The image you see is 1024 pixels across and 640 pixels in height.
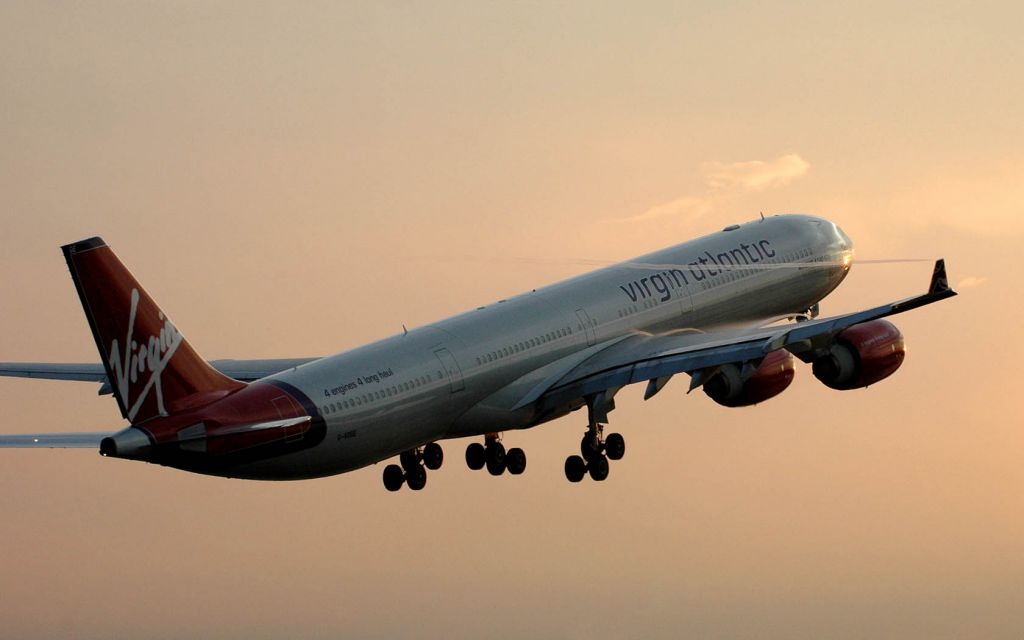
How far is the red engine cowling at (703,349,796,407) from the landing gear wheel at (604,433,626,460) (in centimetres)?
320

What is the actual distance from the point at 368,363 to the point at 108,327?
9.73 meters

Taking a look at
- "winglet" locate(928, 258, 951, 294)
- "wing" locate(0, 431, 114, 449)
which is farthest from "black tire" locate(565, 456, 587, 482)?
"wing" locate(0, 431, 114, 449)

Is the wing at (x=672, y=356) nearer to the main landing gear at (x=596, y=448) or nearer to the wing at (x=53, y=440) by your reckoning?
the main landing gear at (x=596, y=448)

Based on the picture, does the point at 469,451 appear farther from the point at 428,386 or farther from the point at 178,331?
the point at 178,331

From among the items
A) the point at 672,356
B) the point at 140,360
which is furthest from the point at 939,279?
the point at 140,360

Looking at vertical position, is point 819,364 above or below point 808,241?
below

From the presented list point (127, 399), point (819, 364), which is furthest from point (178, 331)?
point (819, 364)

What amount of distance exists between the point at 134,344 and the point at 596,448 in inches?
687

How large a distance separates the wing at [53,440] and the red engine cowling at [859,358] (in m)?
25.9

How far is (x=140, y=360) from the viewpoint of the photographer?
192 feet

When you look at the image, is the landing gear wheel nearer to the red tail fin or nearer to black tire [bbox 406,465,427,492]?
black tire [bbox 406,465,427,492]

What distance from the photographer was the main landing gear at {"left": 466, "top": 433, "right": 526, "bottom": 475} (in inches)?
2859

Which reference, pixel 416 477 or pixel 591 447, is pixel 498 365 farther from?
pixel 416 477

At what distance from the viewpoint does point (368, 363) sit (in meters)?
64.9
